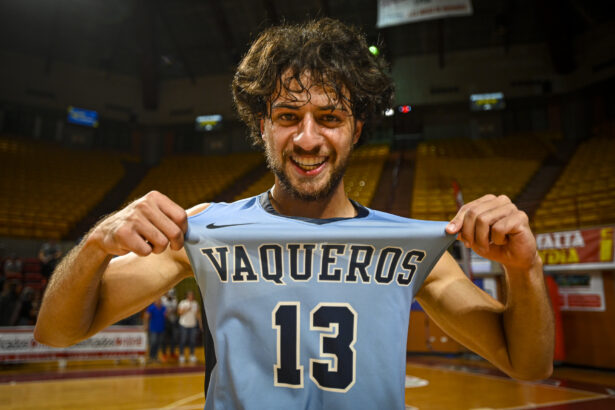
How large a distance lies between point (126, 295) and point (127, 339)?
30.0 ft

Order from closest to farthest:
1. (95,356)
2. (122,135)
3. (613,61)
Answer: (95,356) < (613,61) < (122,135)

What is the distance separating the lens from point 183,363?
31.8 ft

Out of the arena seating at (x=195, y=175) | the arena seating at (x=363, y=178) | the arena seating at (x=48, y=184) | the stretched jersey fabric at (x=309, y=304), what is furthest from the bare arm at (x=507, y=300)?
the arena seating at (x=48, y=184)

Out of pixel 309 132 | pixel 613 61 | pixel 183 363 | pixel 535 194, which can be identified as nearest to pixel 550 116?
pixel 613 61

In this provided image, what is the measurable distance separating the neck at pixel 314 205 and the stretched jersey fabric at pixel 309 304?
78 mm

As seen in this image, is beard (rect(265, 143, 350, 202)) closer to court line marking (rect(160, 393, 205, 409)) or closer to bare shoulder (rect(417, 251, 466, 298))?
bare shoulder (rect(417, 251, 466, 298))

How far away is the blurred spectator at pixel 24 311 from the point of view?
909 centimetres

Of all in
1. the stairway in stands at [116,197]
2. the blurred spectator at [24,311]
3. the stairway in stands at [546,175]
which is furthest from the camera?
the stairway in stands at [116,197]

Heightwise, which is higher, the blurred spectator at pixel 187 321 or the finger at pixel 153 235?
the finger at pixel 153 235

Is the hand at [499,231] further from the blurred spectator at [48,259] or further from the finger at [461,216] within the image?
the blurred spectator at [48,259]

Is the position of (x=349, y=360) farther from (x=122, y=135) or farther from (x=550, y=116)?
(x=122, y=135)

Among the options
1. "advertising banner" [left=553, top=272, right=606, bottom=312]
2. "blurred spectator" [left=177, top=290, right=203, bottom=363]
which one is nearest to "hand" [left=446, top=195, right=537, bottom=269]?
"advertising banner" [left=553, top=272, right=606, bottom=312]

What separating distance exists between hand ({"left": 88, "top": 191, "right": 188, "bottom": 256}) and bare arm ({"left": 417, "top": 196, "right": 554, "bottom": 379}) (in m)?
0.90

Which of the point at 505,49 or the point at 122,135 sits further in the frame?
the point at 122,135
